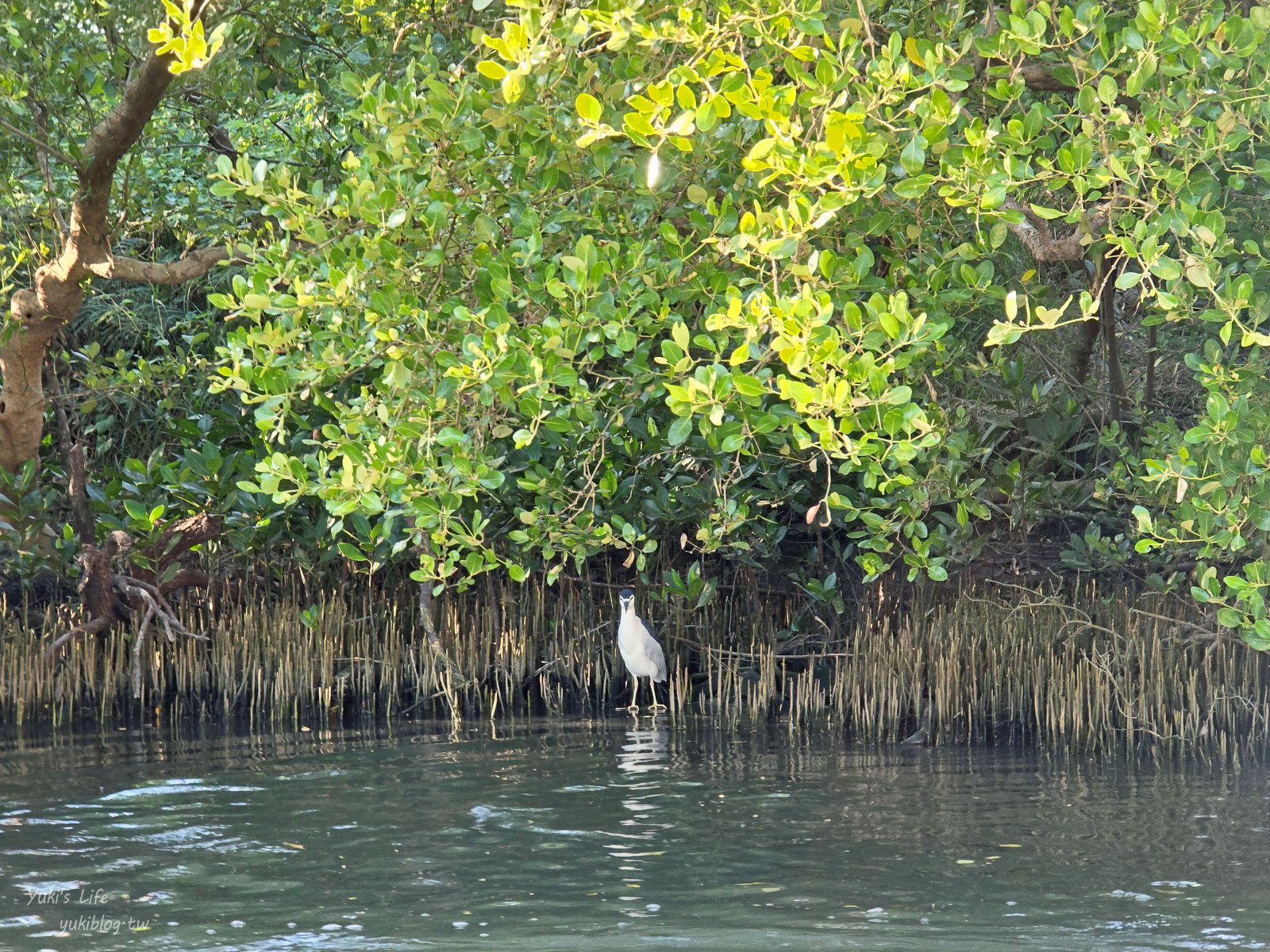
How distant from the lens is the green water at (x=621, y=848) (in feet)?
11.9

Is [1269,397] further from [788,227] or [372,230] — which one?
[372,230]

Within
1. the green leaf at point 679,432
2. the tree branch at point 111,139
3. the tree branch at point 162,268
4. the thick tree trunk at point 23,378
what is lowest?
the green leaf at point 679,432

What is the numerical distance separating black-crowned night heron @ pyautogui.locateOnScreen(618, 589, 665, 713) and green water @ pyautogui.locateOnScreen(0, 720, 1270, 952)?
2.31ft

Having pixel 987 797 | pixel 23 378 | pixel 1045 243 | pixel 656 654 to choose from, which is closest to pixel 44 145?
pixel 23 378

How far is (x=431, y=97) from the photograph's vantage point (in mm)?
4465

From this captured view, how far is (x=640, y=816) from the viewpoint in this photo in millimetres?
4953

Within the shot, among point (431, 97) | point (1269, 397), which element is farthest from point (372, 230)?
point (1269, 397)

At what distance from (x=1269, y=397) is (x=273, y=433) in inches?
127

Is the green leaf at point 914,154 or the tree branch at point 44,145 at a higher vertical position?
the tree branch at point 44,145

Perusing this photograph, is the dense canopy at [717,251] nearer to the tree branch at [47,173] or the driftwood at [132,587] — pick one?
the tree branch at [47,173]

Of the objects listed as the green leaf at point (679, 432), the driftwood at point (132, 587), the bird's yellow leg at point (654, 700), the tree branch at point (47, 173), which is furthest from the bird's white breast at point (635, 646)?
the tree branch at point (47, 173)

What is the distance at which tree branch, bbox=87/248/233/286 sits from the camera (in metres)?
6.37

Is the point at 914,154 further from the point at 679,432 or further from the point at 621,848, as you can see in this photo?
the point at 621,848

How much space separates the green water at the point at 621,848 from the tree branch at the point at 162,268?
205 centimetres
